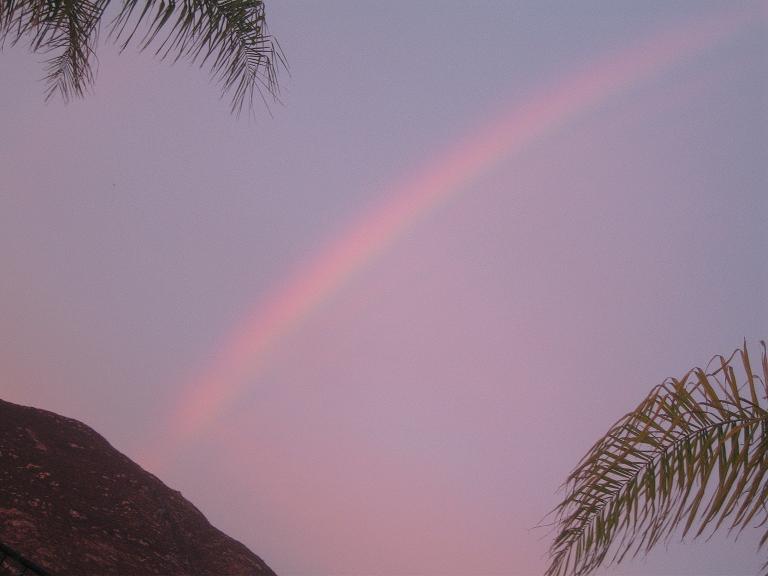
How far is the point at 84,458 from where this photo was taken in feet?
43.0

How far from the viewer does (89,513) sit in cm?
1122

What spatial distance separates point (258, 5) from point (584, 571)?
454cm

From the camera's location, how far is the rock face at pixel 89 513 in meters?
9.87

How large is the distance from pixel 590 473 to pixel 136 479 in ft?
41.8

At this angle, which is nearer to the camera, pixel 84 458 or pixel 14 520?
pixel 14 520

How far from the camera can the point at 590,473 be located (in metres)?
2.83

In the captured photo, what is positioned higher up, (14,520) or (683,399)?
(683,399)

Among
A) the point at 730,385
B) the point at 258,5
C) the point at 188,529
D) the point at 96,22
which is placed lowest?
the point at 188,529

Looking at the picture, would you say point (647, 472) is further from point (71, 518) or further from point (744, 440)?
point (71, 518)

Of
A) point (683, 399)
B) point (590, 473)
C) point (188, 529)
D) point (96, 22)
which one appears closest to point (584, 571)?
point (590, 473)

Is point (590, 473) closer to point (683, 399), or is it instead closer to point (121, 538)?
point (683, 399)

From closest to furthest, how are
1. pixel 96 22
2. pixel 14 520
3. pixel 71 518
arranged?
pixel 96 22, pixel 14 520, pixel 71 518

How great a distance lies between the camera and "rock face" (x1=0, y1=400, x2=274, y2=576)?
32.4 ft

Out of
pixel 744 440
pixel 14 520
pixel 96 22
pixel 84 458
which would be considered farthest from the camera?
pixel 84 458
